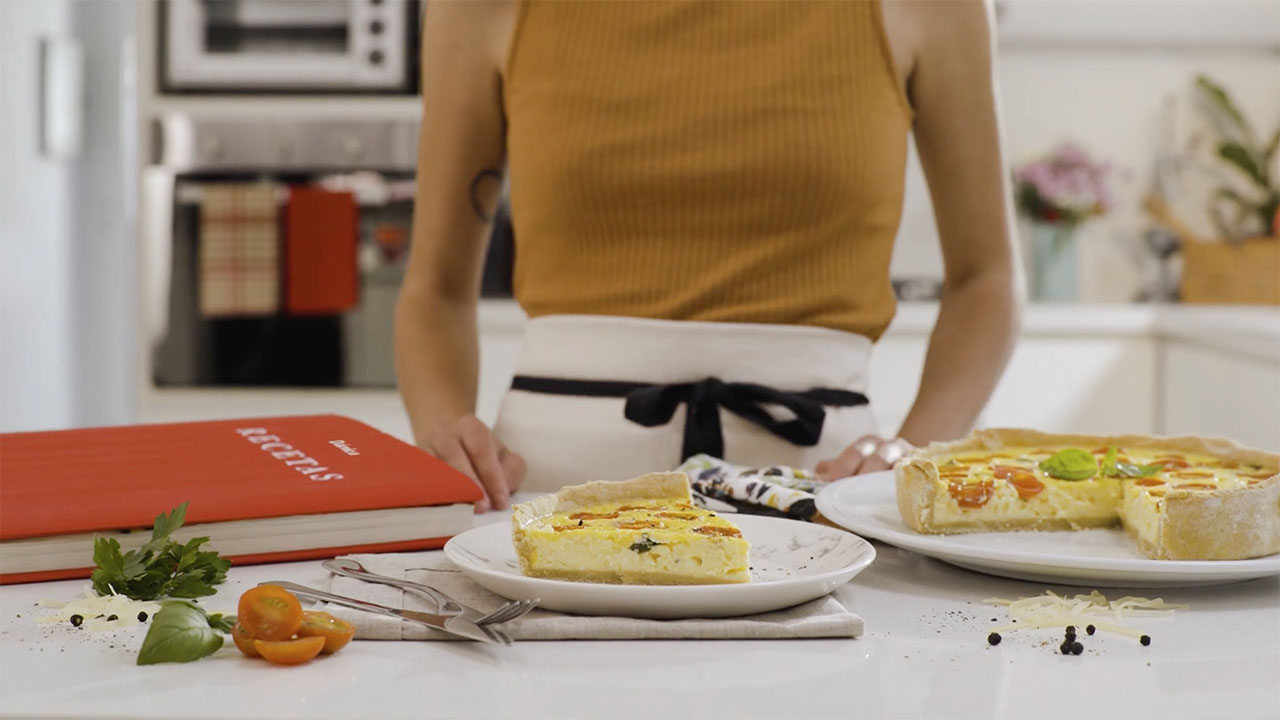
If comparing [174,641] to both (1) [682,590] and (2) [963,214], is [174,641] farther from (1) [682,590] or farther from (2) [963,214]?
(2) [963,214]

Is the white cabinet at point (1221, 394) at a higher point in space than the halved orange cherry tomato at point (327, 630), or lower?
lower

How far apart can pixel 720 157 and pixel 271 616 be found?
0.84 metres

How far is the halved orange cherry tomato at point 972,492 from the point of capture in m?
0.80

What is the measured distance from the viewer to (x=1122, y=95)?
11.9 feet

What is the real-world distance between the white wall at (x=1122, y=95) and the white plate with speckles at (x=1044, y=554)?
297 cm

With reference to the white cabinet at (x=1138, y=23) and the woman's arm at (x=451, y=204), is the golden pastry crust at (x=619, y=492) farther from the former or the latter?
the white cabinet at (x=1138, y=23)

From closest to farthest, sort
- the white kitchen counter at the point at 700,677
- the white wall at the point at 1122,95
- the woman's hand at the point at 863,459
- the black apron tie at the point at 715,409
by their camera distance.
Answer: the white kitchen counter at the point at 700,677, the woman's hand at the point at 863,459, the black apron tie at the point at 715,409, the white wall at the point at 1122,95

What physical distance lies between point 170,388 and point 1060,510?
8.63 ft

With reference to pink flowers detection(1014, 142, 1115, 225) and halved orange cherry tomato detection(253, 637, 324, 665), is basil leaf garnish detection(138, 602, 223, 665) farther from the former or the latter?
pink flowers detection(1014, 142, 1115, 225)

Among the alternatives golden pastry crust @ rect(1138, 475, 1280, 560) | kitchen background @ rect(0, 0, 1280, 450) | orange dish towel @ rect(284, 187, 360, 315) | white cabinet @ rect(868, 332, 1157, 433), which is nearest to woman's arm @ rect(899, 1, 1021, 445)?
golden pastry crust @ rect(1138, 475, 1280, 560)

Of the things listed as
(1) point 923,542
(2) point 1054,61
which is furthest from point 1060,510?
(2) point 1054,61

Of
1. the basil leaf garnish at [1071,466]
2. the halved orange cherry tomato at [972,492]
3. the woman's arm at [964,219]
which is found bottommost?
the halved orange cherry tomato at [972,492]

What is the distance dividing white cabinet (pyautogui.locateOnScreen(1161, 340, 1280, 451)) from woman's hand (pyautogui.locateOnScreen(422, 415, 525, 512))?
6.35ft

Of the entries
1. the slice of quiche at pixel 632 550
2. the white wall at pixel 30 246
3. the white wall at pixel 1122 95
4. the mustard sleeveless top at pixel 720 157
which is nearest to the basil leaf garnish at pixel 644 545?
the slice of quiche at pixel 632 550
